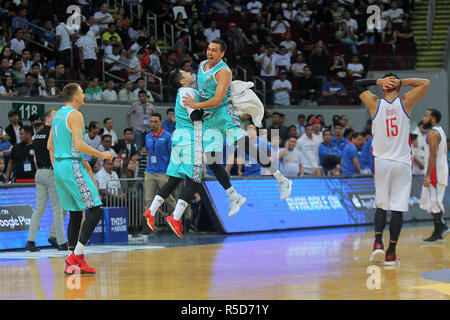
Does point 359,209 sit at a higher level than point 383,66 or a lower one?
lower

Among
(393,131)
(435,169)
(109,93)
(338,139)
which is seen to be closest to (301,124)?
(338,139)

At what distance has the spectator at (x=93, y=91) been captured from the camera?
1919 centimetres

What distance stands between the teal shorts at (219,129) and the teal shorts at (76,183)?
63.4 inches

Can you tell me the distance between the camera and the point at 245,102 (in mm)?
10000

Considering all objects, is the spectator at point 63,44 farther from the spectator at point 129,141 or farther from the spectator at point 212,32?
the spectator at point 212,32

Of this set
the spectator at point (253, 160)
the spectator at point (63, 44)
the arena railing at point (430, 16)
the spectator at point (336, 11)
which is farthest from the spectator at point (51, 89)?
the arena railing at point (430, 16)

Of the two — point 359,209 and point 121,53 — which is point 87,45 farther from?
point 359,209

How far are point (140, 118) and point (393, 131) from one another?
10.0 m

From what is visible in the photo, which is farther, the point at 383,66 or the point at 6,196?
the point at 383,66

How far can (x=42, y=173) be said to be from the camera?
12289mm

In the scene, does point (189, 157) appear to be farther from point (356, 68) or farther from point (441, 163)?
point (356, 68)
